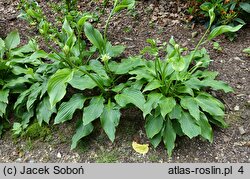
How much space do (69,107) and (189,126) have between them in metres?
1.33

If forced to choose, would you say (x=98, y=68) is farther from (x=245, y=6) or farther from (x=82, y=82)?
(x=245, y=6)

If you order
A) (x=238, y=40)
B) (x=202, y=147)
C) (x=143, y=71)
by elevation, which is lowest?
(x=202, y=147)

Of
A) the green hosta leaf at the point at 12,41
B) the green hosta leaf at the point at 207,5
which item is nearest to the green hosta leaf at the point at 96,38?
the green hosta leaf at the point at 12,41

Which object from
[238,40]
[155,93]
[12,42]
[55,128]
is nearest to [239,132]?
[155,93]

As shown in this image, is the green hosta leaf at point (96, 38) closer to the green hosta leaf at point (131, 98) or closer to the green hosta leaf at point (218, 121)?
the green hosta leaf at point (131, 98)

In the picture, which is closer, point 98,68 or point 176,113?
point 176,113

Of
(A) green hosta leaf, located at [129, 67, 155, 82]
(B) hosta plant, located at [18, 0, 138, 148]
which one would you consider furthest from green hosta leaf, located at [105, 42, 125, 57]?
(A) green hosta leaf, located at [129, 67, 155, 82]

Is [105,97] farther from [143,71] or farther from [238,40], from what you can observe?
[238,40]

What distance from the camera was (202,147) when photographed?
12.9ft

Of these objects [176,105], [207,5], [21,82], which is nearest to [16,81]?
[21,82]

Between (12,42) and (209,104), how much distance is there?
273 centimetres

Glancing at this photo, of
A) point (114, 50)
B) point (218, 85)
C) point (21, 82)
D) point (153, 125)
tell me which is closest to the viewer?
point (153, 125)

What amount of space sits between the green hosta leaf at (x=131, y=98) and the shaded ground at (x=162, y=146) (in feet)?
1.08

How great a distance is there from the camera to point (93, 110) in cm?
396
